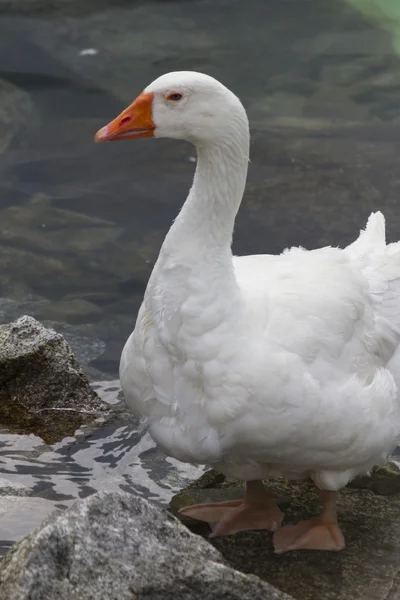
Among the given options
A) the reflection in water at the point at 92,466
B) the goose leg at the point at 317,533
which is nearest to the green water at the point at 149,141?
the reflection in water at the point at 92,466

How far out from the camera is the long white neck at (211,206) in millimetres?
5086

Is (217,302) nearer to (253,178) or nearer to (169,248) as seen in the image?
(169,248)

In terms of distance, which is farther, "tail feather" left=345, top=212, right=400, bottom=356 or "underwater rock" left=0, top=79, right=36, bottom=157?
"underwater rock" left=0, top=79, right=36, bottom=157

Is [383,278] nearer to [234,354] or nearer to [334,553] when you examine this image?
[234,354]

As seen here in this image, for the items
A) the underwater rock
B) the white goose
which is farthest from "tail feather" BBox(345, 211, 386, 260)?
the underwater rock

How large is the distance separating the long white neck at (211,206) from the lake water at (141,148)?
181 cm


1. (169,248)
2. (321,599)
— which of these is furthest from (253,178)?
(321,599)

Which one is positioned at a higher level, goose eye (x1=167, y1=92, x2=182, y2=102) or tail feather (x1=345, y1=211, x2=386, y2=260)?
goose eye (x1=167, y1=92, x2=182, y2=102)

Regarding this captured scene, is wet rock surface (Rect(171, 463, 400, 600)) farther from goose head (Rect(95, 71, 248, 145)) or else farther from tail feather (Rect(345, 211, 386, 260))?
goose head (Rect(95, 71, 248, 145))

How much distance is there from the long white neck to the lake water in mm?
1805

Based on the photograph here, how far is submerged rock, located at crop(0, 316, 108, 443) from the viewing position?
6652mm

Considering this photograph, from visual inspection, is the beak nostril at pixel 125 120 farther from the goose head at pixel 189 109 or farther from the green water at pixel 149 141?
the green water at pixel 149 141

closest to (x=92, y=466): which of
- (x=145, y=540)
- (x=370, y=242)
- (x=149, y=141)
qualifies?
(x=370, y=242)

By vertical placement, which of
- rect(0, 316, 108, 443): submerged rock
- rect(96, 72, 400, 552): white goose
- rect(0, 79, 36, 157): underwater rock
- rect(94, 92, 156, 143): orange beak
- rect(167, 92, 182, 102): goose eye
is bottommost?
rect(0, 316, 108, 443): submerged rock
